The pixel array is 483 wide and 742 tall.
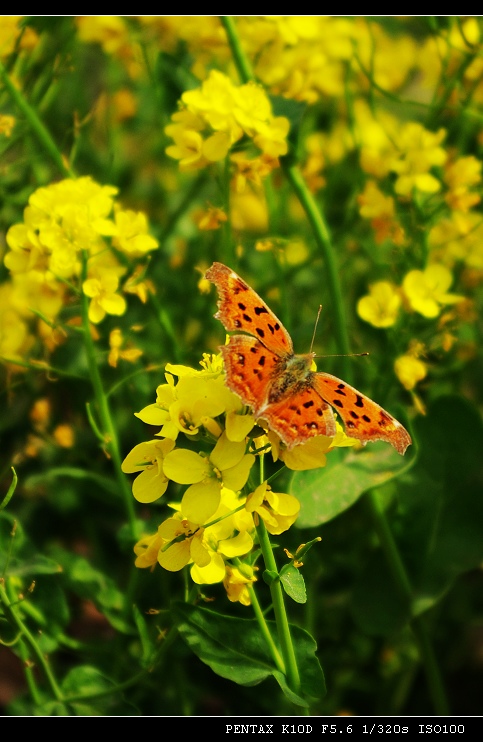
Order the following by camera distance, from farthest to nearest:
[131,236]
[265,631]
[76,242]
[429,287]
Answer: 1. [429,287]
2. [131,236]
3. [76,242]
4. [265,631]

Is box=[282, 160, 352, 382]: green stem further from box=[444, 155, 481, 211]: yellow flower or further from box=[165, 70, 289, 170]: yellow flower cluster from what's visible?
box=[444, 155, 481, 211]: yellow flower

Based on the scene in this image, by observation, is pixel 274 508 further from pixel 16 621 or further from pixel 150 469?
pixel 16 621

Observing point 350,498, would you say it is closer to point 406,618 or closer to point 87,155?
point 406,618

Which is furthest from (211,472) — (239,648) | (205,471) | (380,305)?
(380,305)

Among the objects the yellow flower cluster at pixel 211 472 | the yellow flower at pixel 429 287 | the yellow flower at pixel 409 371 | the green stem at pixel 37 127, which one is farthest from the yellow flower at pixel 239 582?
the green stem at pixel 37 127

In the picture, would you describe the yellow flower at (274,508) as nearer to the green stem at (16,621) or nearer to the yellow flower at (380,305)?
the green stem at (16,621)

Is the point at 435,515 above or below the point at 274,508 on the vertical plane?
below

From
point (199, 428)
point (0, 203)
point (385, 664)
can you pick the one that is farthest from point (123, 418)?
point (199, 428)
